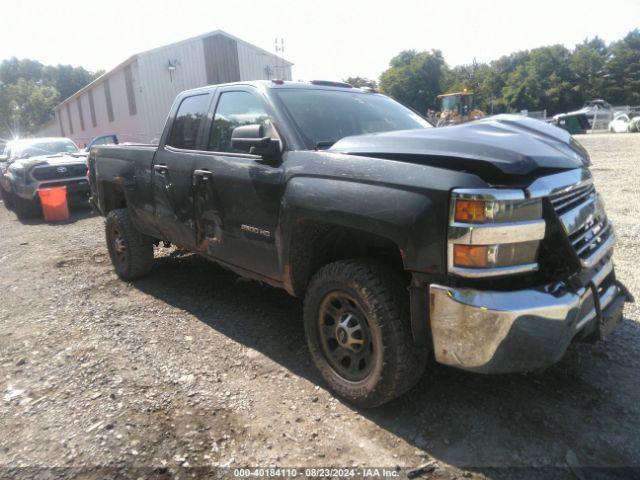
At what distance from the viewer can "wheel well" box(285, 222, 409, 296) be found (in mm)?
2674

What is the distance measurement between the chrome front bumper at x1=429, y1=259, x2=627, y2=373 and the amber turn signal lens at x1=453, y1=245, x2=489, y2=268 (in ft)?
0.40

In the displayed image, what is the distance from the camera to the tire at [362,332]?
2426 mm

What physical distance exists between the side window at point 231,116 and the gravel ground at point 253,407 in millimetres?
1508

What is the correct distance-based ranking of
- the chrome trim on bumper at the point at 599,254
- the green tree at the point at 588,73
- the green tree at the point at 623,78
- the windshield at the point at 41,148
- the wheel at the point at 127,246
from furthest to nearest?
the green tree at the point at 588,73, the green tree at the point at 623,78, the windshield at the point at 41,148, the wheel at the point at 127,246, the chrome trim on bumper at the point at 599,254

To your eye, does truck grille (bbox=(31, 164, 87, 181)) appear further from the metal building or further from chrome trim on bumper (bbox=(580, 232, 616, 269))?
the metal building

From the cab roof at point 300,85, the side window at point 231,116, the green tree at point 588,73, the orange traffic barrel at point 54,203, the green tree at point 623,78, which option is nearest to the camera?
the side window at point 231,116

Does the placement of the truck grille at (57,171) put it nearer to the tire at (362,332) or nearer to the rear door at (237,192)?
the rear door at (237,192)

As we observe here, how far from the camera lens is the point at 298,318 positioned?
13.3 feet

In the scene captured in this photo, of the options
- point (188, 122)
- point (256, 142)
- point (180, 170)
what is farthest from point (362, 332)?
point (188, 122)

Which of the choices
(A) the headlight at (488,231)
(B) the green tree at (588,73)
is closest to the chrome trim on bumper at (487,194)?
(A) the headlight at (488,231)

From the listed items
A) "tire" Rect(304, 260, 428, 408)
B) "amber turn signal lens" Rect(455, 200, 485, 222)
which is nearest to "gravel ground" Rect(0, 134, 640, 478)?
"tire" Rect(304, 260, 428, 408)

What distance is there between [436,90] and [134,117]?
55352 mm

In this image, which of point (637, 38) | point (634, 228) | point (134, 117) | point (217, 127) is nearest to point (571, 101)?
A: point (637, 38)

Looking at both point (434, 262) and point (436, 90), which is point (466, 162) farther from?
point (436, 90)
